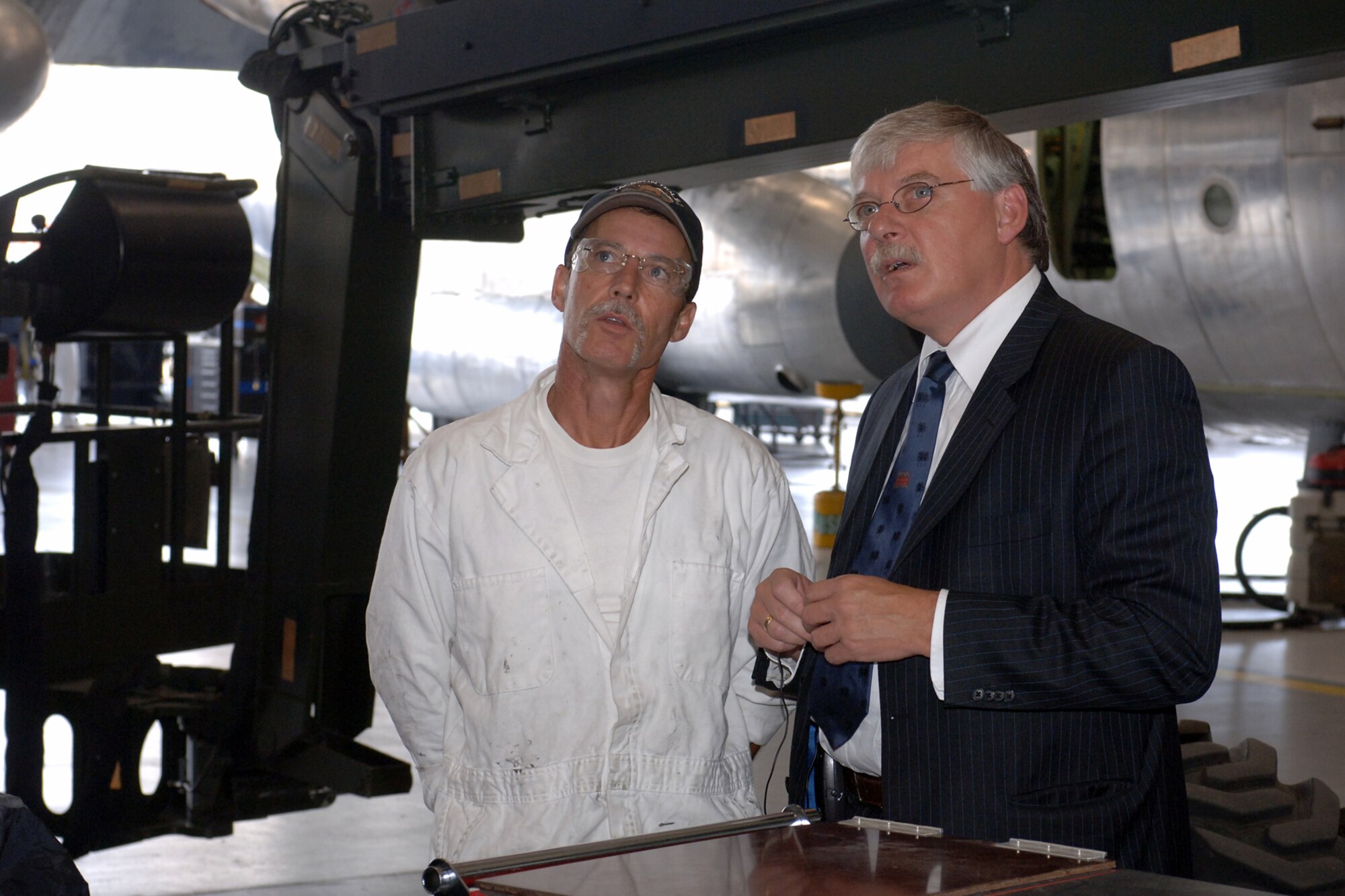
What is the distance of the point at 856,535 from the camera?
7.36ft

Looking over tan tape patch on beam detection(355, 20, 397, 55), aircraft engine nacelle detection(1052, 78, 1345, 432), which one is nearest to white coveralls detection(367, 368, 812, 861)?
tan tape patch on beam detection(355, 20, 397, 55)

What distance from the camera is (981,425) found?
78.4 inches

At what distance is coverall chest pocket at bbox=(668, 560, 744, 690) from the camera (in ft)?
7.20

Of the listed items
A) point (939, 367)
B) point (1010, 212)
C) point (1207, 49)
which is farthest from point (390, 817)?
point (1207, 49)

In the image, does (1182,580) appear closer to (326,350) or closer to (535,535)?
(535,535)

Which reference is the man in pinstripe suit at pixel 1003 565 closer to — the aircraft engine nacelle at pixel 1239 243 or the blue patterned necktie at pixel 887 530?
the blue patterned necktie at pixel 887 530

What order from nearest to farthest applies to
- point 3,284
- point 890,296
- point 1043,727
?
point 1043,727 < point 890,296 < point 3,284

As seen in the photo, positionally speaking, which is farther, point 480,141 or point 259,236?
point 259,236

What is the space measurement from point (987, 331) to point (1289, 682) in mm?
4678

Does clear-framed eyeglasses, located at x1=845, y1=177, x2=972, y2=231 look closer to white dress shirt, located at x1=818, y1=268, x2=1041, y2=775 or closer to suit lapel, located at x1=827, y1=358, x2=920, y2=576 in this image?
white dress shirt, located at x1=818, y1=268, x2=1041, y2=775

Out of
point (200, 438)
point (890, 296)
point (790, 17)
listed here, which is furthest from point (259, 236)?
point (890, 296)

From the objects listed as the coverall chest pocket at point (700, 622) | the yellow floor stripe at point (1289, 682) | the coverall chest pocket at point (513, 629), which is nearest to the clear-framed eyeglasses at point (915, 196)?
the coverall chest pocket at point (700, 622)

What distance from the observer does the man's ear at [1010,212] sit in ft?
6.82

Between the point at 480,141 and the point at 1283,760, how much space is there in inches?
137
